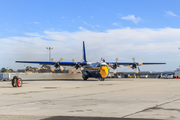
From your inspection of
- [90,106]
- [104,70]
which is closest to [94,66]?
[104,70]

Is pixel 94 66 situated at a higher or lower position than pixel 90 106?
higher

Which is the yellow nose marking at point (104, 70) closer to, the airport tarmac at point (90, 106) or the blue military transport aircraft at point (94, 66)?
the blue military transport aircraft at point (94, 66)

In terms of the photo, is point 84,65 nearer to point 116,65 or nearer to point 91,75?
point 91,75

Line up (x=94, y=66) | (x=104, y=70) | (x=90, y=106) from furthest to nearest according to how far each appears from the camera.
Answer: (x=94, y=66) → (x=104, y=70) → (x=90, y=106)

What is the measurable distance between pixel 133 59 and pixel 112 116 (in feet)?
168

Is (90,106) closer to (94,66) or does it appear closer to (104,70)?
(104,70)

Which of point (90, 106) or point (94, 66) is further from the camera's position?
point (94, 66)

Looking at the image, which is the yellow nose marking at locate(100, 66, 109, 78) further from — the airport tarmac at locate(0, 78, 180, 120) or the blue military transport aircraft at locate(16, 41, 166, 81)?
the airport tarmac at locate(0, 78, 180, 120)

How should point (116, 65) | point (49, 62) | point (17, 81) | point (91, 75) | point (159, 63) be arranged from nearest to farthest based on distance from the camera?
point (17, 81) < point (91, 75) < point (49, 62) < point (116, 65) < point (159, 63)

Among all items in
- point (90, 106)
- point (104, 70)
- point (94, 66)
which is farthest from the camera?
point (94, 66)

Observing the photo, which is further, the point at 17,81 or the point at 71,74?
the point at 71,74

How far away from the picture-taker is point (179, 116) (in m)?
7.77

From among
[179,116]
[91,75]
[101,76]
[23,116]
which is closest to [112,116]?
[179,116]

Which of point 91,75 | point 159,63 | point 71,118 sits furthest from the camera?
point 159,63
